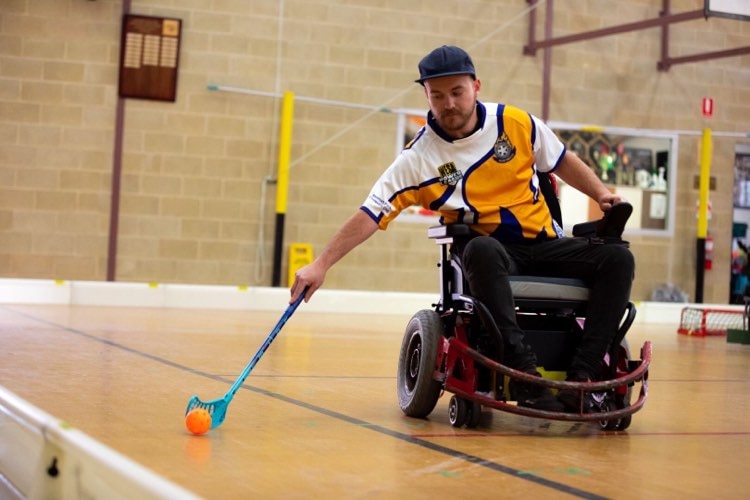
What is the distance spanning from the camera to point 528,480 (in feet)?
7.29

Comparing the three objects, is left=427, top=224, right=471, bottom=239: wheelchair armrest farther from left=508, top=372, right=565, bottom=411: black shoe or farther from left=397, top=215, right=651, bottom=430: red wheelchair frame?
left=508, top=372, right=565, bottom=411: black shoe

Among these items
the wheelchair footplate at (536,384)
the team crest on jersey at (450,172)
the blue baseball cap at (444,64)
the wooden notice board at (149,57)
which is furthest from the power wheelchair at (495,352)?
the wooden notice board at (149,57)

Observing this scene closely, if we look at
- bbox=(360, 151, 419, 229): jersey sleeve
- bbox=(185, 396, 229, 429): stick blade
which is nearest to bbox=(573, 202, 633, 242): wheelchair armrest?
bbox=(360, 151, 419, 229): jersey sleeve

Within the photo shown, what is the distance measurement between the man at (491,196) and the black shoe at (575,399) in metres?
0.05

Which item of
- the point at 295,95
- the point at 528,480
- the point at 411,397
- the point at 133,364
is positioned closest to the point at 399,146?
the point at 295,95

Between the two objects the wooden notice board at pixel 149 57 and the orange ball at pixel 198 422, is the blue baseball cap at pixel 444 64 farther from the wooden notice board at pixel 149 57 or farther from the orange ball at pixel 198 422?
the wooden notice board at pixel 149 57

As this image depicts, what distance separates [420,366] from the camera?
3100 millimetres

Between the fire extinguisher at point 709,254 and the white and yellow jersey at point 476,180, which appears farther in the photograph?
the fire extinguisher at point 709,254

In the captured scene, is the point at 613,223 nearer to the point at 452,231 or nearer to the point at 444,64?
the point at 452,231

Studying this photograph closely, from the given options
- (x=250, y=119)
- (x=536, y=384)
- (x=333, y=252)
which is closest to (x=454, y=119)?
(x=333, y=252)

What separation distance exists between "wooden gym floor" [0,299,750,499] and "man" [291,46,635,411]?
1.20 ft

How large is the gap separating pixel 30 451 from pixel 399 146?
9165 millimetres

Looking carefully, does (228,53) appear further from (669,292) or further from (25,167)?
(669,292)

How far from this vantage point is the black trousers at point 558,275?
116 inches
